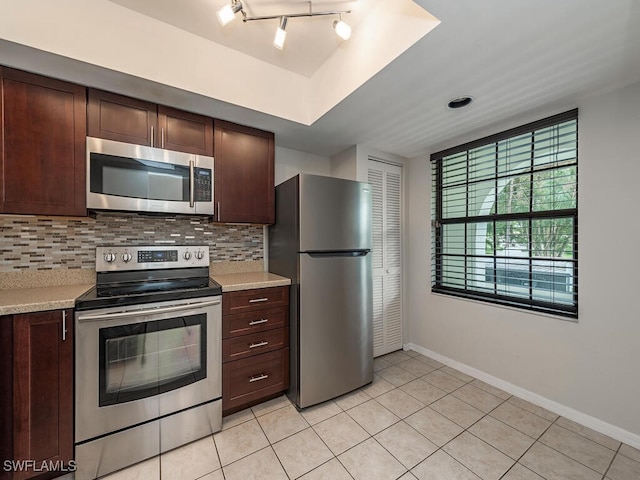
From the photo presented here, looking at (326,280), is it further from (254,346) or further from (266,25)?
(266,25)

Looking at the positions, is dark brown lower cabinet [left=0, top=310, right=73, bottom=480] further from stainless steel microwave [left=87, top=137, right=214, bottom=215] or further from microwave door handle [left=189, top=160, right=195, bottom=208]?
microwave door handle [left=189, top=160, right=195, bottom=208]

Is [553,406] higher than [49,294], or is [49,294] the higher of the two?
[49,294]

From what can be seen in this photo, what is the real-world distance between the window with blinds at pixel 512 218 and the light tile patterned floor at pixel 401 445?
0.85 meters

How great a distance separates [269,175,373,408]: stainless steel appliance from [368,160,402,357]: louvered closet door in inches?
24.6

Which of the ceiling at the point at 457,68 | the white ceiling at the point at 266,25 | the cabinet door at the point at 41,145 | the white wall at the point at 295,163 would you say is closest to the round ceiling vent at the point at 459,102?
the ceiling at the point at 457,68

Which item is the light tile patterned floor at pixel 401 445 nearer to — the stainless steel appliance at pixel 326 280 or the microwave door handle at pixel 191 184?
the stainless steel appliance at pixel 326 280

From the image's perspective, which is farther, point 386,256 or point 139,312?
point 386,256

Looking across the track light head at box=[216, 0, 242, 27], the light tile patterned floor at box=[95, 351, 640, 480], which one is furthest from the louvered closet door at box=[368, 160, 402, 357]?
the track light head at box=[216, 0, 242, 27]

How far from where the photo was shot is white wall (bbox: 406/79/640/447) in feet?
5.54

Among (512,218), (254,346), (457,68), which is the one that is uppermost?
(457,68)

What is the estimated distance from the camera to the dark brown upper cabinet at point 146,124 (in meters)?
1.71

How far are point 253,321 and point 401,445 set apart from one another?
1.29 meters

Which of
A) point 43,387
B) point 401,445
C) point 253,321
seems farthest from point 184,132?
point 401,445

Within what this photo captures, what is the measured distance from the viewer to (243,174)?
225 cm
